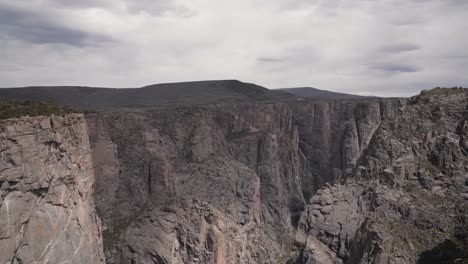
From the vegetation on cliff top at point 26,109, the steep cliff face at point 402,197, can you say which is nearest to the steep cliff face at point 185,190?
the steep cliff face at point 402,197

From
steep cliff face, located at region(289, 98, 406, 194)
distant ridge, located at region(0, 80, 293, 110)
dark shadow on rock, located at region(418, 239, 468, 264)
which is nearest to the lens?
dark shadow on rock, located at region(418, 239, 468, 264)

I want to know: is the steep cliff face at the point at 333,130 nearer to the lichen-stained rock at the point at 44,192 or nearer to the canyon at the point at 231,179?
the canyon at the point at 231,179

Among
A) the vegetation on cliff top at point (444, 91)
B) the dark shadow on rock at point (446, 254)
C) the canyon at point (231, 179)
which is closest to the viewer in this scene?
the dark shadow on rock at point (446, 254)

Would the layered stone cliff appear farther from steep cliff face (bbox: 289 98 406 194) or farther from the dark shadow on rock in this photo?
the dark shadow on rock

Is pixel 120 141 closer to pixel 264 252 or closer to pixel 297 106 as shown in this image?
pixel 264 252

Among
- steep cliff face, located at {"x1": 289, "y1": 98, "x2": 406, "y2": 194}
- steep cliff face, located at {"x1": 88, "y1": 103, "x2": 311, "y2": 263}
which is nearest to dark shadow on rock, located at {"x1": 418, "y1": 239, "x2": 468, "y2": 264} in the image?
steep cliff face, located at {"x1": 88, "y1": 103, "x2": 311, "y2": 263}

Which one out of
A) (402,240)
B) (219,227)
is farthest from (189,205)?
(402,240)

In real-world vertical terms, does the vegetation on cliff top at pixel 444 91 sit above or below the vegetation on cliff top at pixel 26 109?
above
